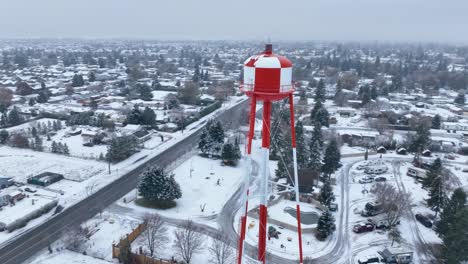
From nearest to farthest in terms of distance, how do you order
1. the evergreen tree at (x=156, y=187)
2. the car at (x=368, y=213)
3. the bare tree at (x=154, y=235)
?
the bare tree at (x=154, y=235) → the car at (x=368, y=213) → the evergreen tree at (x=156, y=187)

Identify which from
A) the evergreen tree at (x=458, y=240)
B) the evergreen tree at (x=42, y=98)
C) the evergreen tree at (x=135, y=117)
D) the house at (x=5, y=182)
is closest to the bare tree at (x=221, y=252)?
the evergreen tree at (x=458, y=240)

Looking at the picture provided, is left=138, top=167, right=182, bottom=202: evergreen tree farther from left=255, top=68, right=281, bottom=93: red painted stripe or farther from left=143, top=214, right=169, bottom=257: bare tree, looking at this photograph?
left=255, top=68, right=281, bottom=93: red painted stripe

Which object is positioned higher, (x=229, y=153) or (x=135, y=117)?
(x=135, y=117)

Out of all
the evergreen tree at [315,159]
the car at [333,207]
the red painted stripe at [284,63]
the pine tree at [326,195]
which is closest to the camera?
the red painted stripe at [284,63]

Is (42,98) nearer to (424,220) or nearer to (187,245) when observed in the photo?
(187,245)

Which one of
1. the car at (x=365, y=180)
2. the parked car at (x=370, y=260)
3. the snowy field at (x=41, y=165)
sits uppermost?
the snowy field at (x=41, y=165)

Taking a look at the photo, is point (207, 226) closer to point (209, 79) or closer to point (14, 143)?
point (14, 143)

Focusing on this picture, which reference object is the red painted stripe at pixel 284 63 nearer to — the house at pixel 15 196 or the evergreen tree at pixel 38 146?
the house at pixel 15 196

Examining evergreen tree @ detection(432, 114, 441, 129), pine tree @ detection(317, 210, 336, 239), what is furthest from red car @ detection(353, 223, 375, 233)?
evergreen tree @ detection(432, 114, 441, 129)

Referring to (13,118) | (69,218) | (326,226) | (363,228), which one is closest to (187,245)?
(326,226)
